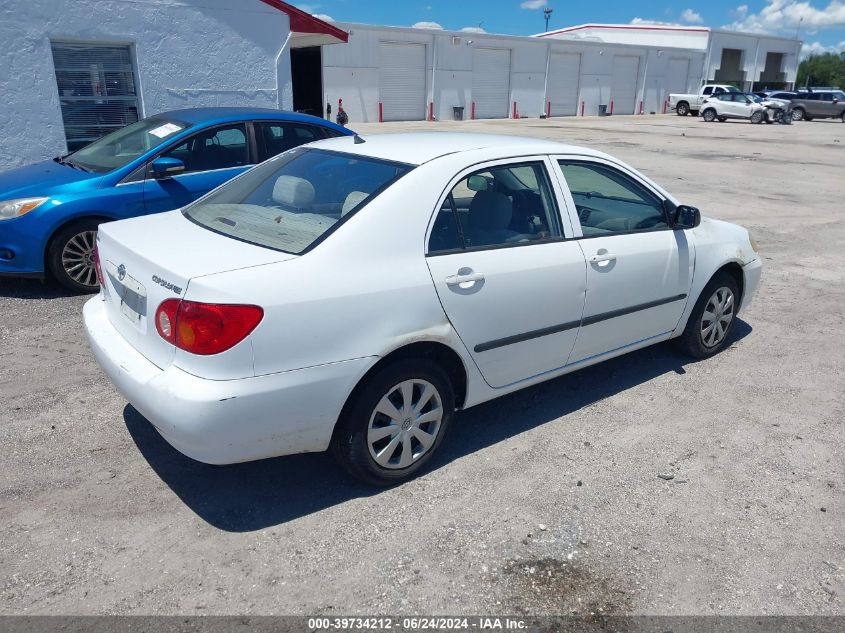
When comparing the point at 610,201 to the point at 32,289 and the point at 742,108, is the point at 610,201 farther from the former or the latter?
the point at 742,108

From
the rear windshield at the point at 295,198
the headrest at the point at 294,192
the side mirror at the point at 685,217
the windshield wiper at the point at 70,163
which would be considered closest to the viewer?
the rear windshield at the point at 295,198

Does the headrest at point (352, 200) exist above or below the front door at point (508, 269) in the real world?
above

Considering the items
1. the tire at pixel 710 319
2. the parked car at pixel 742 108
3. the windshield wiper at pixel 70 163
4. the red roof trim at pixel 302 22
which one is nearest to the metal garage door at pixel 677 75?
the parked car at pixel 742 108

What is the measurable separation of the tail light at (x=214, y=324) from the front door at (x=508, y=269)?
0.94 meters

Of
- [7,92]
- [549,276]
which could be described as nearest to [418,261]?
[549,276]

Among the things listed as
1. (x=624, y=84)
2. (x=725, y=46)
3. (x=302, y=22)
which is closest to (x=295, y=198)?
(x=302, y=22)

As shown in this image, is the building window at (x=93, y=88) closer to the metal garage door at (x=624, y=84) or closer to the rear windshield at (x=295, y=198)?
the rear windshield at (x=295, y=198)

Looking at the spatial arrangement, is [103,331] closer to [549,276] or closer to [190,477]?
[190,477]

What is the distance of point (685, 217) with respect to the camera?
447 cm

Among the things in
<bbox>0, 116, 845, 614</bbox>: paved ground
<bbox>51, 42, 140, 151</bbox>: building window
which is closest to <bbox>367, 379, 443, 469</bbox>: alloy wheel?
<bbox>0, 116, 845, 614</bbox>: paved ground

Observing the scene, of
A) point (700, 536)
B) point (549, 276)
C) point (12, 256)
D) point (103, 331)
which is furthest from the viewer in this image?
point (12, 256)

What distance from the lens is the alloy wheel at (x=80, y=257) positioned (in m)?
6.00

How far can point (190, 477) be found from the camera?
3.47 metres

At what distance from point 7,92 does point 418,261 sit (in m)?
9.06
